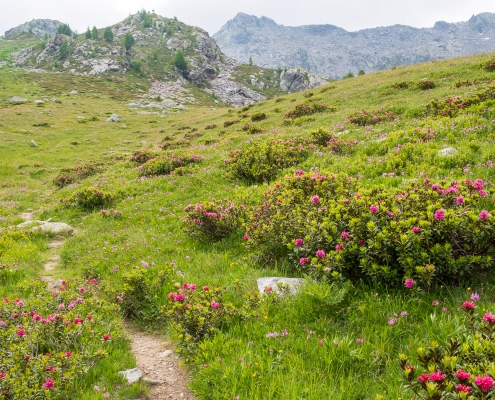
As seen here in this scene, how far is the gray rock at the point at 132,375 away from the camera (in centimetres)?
460

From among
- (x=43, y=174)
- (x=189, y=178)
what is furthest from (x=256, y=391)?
(x=43, y=174)

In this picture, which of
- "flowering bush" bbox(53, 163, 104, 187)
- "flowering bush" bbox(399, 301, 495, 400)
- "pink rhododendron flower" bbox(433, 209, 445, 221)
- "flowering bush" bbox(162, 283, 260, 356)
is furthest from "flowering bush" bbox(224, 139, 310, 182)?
"flowering bush" bbox(53, 163, 104, 187)

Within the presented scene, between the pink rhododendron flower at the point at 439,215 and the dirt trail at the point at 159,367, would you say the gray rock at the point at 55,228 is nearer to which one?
the dirt trail at the point at 159,367

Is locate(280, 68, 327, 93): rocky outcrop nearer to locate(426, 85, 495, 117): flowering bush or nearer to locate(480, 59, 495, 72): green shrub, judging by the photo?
locate(480, 59, 495, 72): green shrub

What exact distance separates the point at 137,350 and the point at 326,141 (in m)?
12.6

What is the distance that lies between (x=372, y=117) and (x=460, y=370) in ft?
59.3

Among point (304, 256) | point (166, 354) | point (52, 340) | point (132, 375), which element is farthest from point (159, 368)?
point (304, 256)

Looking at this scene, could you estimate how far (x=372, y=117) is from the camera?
18.5 metres

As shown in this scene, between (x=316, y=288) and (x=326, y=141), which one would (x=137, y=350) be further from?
(x=326, y=141)

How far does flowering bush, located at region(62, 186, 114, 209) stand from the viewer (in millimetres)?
14664

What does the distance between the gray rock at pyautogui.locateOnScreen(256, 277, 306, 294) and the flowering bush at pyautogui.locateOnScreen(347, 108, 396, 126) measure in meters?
14.6

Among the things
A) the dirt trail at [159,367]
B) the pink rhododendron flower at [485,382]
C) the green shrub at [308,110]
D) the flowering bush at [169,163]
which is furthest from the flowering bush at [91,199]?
the green shrub at [308,110]

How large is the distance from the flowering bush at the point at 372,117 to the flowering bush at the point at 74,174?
1890 centimetres

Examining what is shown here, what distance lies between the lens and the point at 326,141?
15.3 meters
